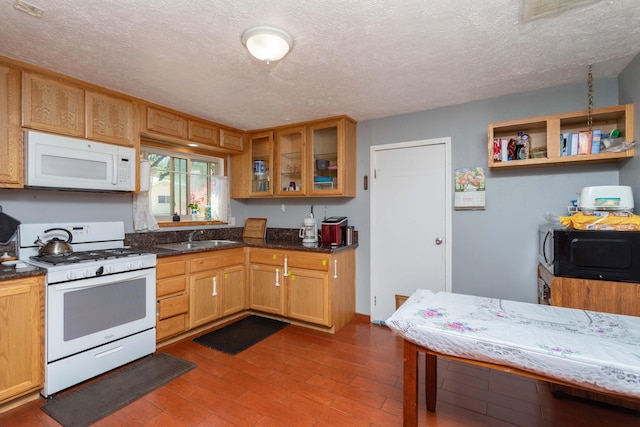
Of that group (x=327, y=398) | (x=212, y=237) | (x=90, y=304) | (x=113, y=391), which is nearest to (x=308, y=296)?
(x=327, y=398)

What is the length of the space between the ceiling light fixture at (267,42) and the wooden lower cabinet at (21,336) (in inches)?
78.9

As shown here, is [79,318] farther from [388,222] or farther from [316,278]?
[388,222]

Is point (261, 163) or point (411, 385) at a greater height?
point (261, 163)

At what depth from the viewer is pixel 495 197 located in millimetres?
2711

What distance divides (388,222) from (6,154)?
3.18 meters

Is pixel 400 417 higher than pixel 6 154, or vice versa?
pixel 6 154

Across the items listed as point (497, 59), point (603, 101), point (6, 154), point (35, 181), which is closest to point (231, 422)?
point (35, 181)

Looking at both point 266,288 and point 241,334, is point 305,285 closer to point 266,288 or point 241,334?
point 266,288

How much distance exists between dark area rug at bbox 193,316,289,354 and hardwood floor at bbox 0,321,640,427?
134 mm

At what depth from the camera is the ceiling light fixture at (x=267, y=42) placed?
5.41ft

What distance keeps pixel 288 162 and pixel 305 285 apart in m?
1.51

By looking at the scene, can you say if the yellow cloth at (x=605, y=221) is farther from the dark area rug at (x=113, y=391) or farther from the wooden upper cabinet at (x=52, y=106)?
the wooden upper cabinet at (x=52, y=106)

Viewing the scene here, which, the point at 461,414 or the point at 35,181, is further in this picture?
the point at 35,181

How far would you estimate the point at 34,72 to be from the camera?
6.87 feet
